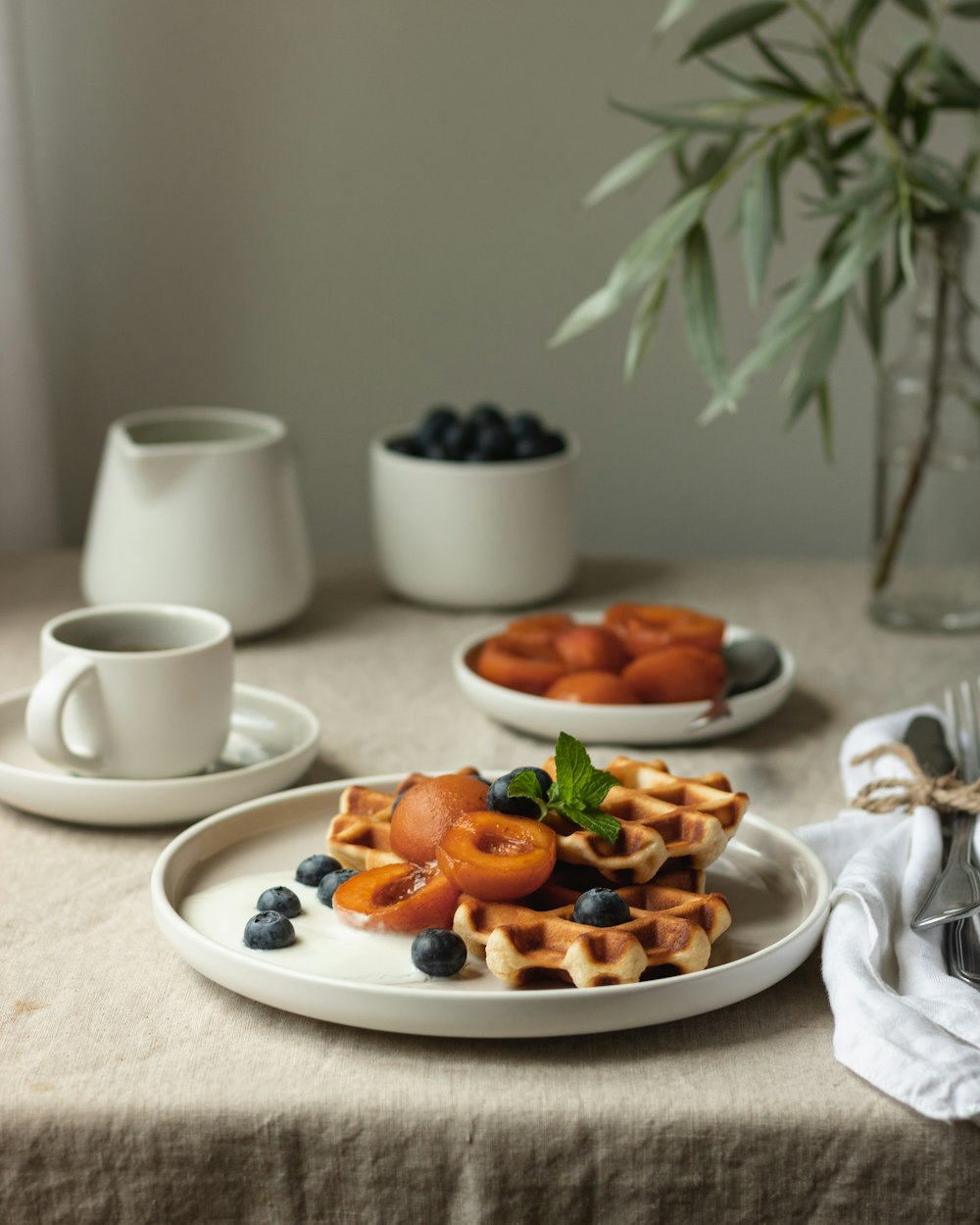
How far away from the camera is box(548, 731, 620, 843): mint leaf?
2.34 feet

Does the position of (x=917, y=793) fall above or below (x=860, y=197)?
below

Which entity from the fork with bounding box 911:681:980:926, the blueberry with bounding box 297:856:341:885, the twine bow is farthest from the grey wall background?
the blueberry with bounding box 297:856:341:885

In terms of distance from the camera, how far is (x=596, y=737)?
42.1 inches

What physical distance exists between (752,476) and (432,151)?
2.02 feet

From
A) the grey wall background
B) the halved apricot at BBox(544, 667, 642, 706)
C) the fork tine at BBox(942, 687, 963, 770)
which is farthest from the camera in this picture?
the grey wall background

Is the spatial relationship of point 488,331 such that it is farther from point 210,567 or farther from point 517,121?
point 210,567

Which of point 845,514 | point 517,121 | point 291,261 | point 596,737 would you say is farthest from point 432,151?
point 596,737

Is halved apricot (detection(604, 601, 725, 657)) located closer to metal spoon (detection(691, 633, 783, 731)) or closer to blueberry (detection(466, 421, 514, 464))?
metal spoon (detection(691, 633, 783, 731))

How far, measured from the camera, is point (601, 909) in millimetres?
674

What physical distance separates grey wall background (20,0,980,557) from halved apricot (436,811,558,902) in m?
1.27

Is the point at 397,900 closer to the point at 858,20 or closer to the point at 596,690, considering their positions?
the point at 596,690

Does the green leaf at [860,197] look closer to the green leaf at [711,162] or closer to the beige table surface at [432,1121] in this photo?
the green leaf at [711,162]

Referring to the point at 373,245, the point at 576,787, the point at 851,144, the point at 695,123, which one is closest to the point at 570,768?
the point at 576,787

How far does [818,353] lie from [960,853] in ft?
2.05
